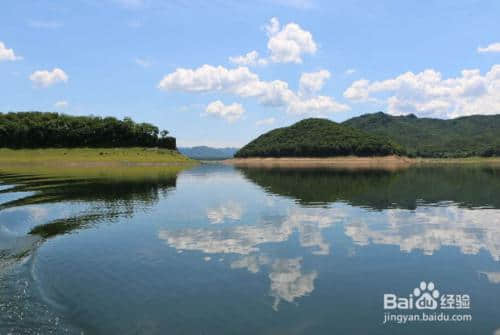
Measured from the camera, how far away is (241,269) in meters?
25.7

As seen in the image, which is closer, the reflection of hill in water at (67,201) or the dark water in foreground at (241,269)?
the dark water in foreground at (241,269)

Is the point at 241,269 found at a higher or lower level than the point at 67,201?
lower

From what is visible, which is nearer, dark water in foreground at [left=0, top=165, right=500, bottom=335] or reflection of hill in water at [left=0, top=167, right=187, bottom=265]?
dark water in foreground at [left=0, top=165, right=500, bottom=335]

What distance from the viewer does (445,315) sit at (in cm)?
1870

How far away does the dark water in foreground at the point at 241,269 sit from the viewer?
1770 centimetres

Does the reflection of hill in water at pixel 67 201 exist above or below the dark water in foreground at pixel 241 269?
above

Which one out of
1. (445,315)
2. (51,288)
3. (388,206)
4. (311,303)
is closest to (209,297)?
(311,303)

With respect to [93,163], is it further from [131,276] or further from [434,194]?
[131,276]

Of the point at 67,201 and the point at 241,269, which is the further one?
the point at 67,201

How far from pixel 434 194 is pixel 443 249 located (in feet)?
155

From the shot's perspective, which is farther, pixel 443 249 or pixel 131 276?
pixel 443 249

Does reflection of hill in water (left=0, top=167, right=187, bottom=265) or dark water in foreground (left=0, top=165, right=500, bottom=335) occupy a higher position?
reflection of hill in water (left=0, top=167, right=187, bottom=265)

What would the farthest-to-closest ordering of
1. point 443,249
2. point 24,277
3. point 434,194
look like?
1. point 434,194
2. point 443,249
3. point 24,277

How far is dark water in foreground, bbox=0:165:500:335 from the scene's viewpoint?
58.1ft
